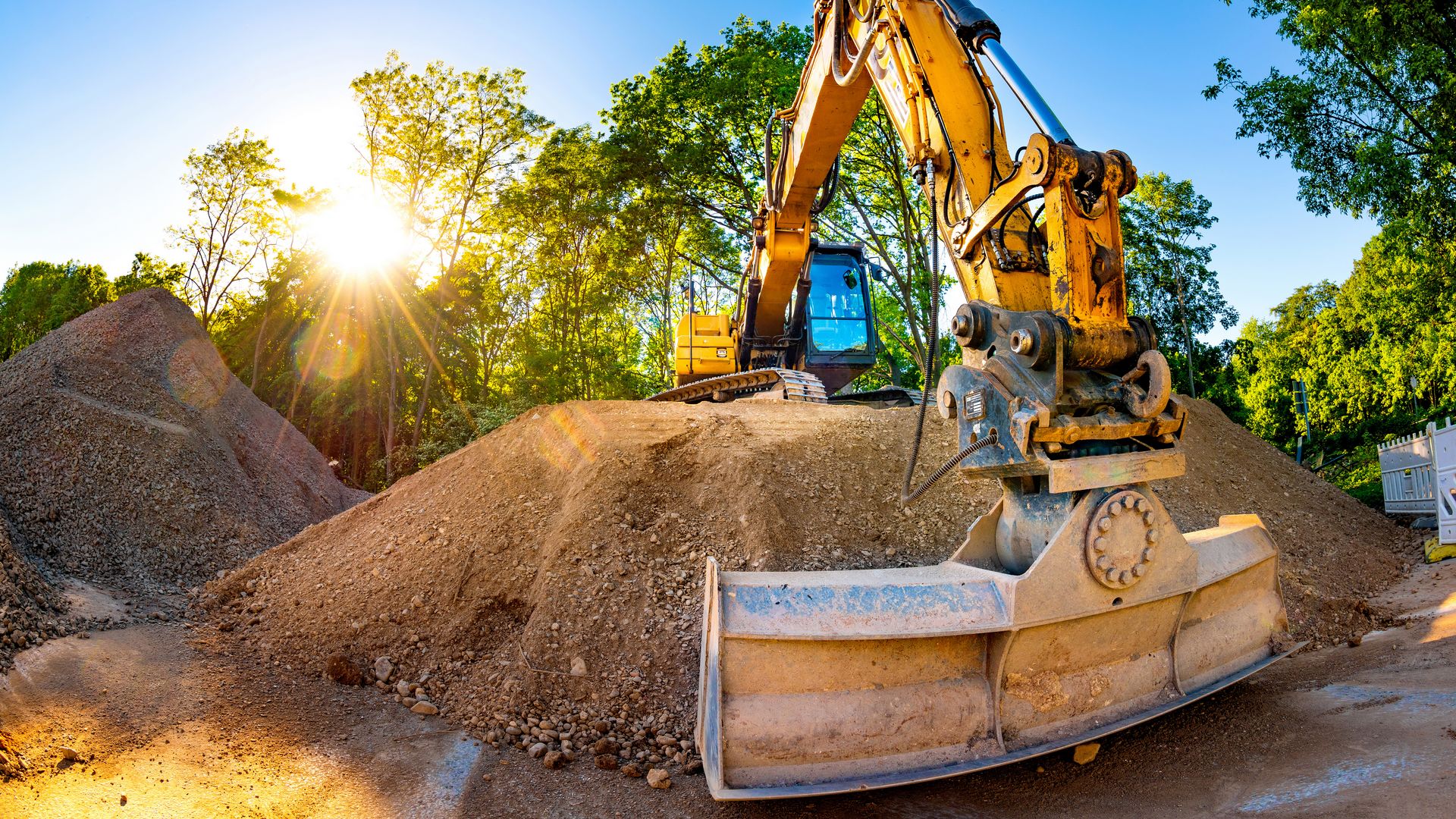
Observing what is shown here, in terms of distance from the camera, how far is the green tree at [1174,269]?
23.1m

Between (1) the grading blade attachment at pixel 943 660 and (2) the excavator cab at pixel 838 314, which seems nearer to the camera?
(1) the grading blade attachment at pixel 943 660

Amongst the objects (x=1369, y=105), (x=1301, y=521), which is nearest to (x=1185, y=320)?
(x=1369, y=105)

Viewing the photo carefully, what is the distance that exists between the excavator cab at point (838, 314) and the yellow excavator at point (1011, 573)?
638 cm

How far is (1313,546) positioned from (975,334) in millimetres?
5420

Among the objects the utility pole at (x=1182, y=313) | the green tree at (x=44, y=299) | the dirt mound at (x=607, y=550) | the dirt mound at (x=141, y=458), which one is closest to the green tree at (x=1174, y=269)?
the utility pole at (x=1182, y=313)

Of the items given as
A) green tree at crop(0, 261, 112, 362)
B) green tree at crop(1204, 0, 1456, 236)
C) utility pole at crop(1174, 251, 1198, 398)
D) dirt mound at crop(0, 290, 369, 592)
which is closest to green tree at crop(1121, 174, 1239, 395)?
utility pole at crop(1174, 251, 1198, 398)

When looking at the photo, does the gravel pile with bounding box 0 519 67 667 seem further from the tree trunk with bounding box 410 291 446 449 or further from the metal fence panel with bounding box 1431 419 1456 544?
the tree trunk with bounding box 410 291 446 449

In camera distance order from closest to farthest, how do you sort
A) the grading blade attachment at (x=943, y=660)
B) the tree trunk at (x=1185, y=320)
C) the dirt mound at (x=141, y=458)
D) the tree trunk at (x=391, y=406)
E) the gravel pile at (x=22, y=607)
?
1. the grading blade attachment at (x=943, y=660)
2. the gravel pile at (x=22, y=607)
3. the dirt mound at (x=141, y=458)
4. the tree trunk at (x=391, y=406)
5. the tree trunk at (x=1185, y=320)

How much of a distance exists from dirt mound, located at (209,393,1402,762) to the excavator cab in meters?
2.45

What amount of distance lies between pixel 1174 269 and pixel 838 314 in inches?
675

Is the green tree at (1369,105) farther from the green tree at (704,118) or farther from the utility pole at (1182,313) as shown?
the utility pole at (1182,313)

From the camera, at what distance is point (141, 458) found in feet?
29.1

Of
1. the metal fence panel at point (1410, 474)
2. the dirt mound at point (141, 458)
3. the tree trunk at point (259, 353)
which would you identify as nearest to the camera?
the dirt mound at point (141, 458)

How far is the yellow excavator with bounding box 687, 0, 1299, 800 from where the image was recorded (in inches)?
120
